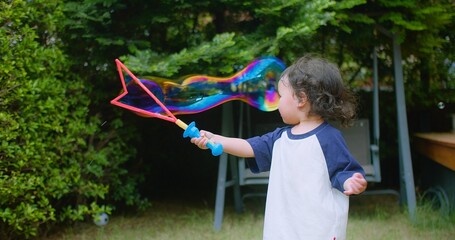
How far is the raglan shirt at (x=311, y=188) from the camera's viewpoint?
2316 mm

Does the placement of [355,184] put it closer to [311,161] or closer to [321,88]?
[311,161]

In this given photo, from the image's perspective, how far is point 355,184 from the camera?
2.18m

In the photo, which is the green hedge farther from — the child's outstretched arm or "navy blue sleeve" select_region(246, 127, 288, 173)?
"navy blue sleeve" select_region(246, 127, 288, 173)

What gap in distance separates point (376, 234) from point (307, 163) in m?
2.29

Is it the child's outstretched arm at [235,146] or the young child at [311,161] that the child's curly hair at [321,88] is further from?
the child's outstretched arm at [235,146]

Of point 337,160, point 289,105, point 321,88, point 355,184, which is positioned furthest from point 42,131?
point 355,184

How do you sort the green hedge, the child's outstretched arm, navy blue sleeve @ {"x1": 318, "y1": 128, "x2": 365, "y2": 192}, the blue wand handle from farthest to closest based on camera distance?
the green hedge → the child's outstretched arm → the blue wand handle → navy blue sleeve @ {"x1": 318, "y1": 128, "x2": 365, "y2": 192}

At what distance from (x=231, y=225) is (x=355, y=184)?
2.78 m

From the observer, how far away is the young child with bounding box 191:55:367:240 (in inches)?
91.3

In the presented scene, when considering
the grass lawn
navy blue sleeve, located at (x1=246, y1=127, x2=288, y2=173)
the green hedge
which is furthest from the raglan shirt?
the green hedge

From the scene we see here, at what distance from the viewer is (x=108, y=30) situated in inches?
182

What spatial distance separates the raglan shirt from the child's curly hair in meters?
0.08

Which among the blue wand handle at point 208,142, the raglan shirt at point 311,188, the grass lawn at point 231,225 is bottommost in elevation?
the grass lawn at point 231,225

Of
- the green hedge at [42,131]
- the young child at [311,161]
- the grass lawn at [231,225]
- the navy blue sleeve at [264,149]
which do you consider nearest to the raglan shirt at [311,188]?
the young child at [311,161]
